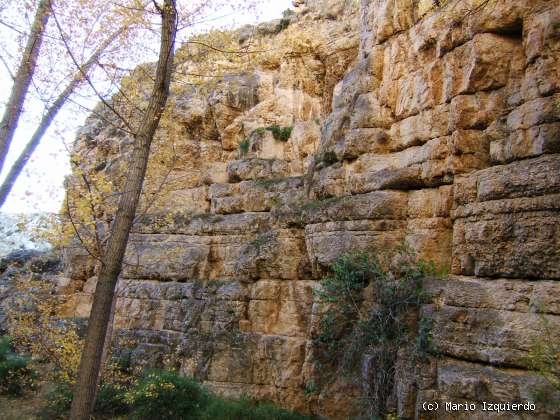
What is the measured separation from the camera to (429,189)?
988 centimetres

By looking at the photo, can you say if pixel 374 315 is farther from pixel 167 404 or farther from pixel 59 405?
pixel 59 405

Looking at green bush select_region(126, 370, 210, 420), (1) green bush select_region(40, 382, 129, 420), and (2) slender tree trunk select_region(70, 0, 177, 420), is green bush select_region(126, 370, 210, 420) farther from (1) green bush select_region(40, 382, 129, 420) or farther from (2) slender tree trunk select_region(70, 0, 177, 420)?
(2) slender tree trunk select_region(70, 0, 177, 420)

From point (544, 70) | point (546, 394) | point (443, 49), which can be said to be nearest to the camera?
point (546, 394)

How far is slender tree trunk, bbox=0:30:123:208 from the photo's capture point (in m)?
8.26

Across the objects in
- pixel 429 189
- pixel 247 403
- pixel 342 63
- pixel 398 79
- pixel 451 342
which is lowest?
pixel 247 403

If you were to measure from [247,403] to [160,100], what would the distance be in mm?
7368

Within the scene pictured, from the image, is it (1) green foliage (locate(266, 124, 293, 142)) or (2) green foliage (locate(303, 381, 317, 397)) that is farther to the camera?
(1) green foliage (locate(266, 124, 293, 142))

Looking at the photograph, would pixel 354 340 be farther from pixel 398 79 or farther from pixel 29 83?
pixel 29 83

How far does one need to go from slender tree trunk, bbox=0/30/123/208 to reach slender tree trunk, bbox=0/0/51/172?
0.50 metres

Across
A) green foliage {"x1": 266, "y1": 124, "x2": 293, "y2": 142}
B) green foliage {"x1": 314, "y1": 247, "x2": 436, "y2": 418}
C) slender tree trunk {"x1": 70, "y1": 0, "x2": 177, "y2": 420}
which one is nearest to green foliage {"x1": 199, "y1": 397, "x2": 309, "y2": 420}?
green foliage {"x1": 314, "y1": 247, "x2": 436, "y2": 418}

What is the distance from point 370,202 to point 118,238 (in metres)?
5.77

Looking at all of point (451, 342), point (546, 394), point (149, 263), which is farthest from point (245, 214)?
point (546, 394)

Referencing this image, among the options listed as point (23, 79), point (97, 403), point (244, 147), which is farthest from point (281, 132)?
point (97, 403)

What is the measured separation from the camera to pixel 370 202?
10375 millimetres
